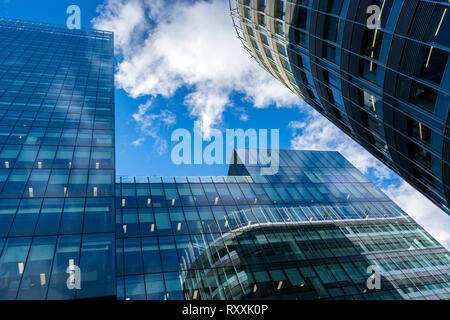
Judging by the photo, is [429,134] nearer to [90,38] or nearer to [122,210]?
[122,210]

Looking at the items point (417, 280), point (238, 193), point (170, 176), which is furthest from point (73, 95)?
point (417, 280)

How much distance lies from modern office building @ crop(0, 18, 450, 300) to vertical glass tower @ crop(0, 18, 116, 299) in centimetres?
9

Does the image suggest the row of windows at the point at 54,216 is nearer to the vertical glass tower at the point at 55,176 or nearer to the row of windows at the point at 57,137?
the vertical glass tower at the point at 55,176

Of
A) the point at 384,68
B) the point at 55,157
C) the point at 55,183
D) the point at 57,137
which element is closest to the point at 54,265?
the point at 55,183

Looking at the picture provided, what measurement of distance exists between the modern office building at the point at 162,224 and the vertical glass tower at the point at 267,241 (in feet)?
0.38

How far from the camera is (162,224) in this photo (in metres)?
27.2

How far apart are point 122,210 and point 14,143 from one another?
1137cm

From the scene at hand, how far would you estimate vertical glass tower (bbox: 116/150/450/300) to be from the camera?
2277 cm

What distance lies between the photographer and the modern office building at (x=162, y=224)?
1708cm

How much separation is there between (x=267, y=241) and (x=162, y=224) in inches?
418

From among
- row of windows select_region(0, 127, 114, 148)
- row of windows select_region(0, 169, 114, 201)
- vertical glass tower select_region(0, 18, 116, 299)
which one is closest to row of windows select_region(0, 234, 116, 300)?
vertical glass tower select_region(0, 18, 116, 299)

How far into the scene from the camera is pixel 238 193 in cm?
3388

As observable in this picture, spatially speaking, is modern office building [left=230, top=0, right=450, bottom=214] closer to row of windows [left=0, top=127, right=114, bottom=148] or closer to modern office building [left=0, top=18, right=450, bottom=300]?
modern office building [left=0, top=18, right=450, bottom=300]

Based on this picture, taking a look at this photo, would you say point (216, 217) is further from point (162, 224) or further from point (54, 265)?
point (54, 265)
